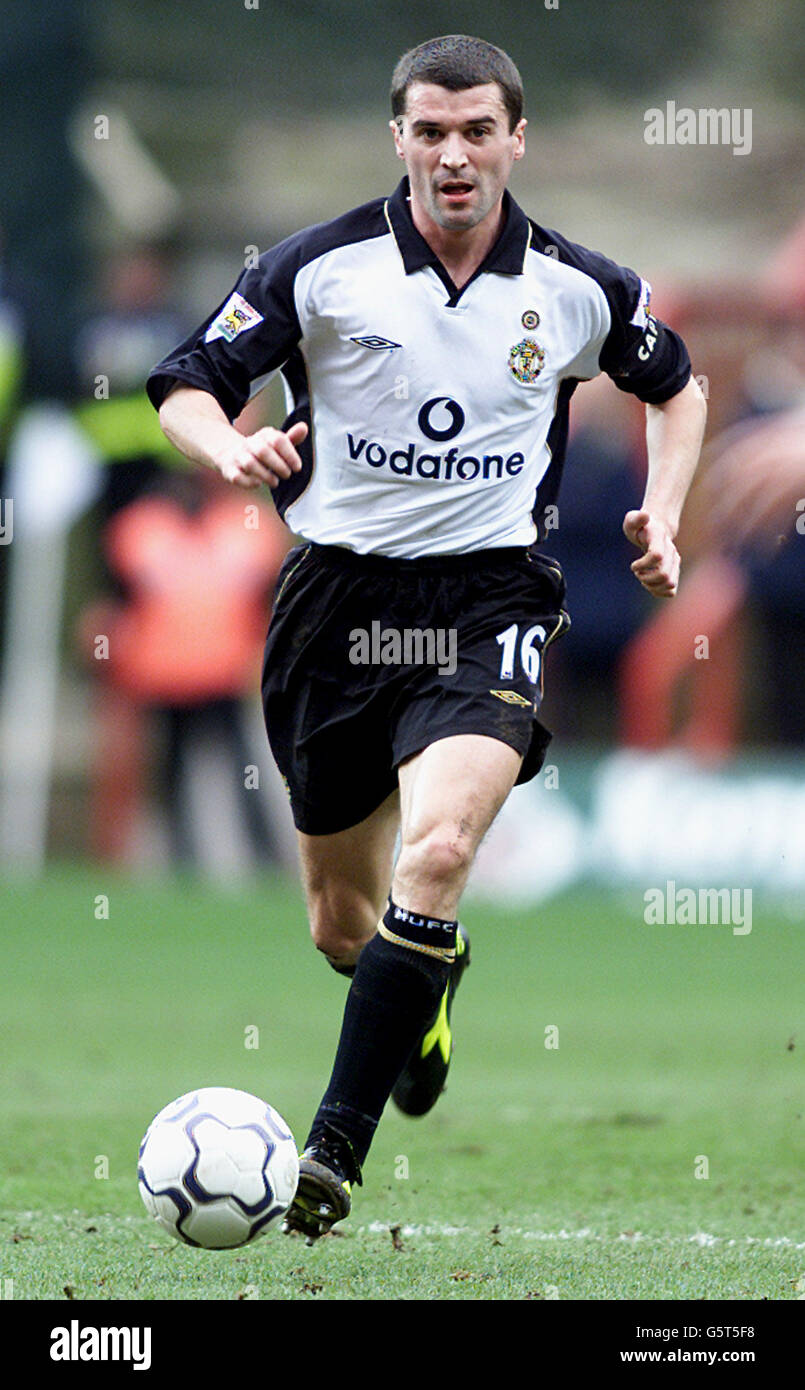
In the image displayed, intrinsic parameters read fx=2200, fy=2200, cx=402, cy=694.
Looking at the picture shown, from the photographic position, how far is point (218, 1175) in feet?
15.4

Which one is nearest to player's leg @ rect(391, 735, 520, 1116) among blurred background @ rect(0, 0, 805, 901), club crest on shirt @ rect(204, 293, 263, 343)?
club crest on shirt @ rect(204, 293, 263, 343)

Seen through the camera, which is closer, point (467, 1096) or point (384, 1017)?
point (384, 1017)

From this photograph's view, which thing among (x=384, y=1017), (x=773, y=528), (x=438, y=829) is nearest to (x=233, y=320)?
(x=438, y=829)

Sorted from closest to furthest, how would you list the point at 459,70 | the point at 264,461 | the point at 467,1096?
the point at 264,461 < the point at 459,70 < the point at 467,1096

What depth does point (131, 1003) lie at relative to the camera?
989 cm

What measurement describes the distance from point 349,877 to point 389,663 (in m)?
0.77

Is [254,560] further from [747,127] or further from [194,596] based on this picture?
[747,127]

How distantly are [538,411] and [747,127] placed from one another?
706 inches

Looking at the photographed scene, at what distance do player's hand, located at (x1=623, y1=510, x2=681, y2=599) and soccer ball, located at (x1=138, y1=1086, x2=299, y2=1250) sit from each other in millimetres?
1581

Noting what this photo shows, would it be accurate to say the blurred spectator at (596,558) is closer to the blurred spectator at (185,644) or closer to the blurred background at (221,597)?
the blurred background at (221,597)

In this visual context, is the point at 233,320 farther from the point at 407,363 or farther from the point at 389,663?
the point at 389,663

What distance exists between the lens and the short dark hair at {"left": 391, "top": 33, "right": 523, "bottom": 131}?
525 cm

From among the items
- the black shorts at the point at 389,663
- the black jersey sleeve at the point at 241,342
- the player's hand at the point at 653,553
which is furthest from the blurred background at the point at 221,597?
the black jersey sleeve at the point at 241,342
